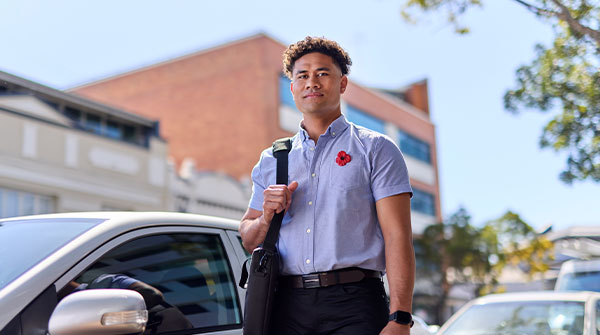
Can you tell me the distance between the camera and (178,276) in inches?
127

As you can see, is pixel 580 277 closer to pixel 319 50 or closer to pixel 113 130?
pixel 319 50

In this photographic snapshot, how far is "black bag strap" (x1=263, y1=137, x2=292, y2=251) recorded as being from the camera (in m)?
2.69

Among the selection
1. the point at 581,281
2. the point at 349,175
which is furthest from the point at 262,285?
the point at 581,281

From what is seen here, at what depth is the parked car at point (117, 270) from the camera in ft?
7.31

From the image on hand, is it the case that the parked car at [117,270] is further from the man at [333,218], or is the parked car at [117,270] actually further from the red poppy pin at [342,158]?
the red poppy pin at [342,158]

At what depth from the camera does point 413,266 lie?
8.43ft

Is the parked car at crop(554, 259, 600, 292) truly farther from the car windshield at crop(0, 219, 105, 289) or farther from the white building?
the white building

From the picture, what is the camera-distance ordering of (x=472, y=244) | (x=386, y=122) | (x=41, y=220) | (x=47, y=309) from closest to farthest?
(x=47, y=309) → (x=41, y=220) → (x=472, y=244) → (x=386, y=122)

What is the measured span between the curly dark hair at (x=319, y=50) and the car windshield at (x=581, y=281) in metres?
9.31

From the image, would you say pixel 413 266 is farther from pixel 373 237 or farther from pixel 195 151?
pixel 195 151

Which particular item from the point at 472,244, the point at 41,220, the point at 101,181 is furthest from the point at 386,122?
the point at 41,220

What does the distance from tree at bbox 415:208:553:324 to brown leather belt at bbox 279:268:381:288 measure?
1112 inches

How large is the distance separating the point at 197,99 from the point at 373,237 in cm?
2903

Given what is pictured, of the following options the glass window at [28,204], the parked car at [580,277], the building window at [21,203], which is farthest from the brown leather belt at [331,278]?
the glass window at [28,204]
